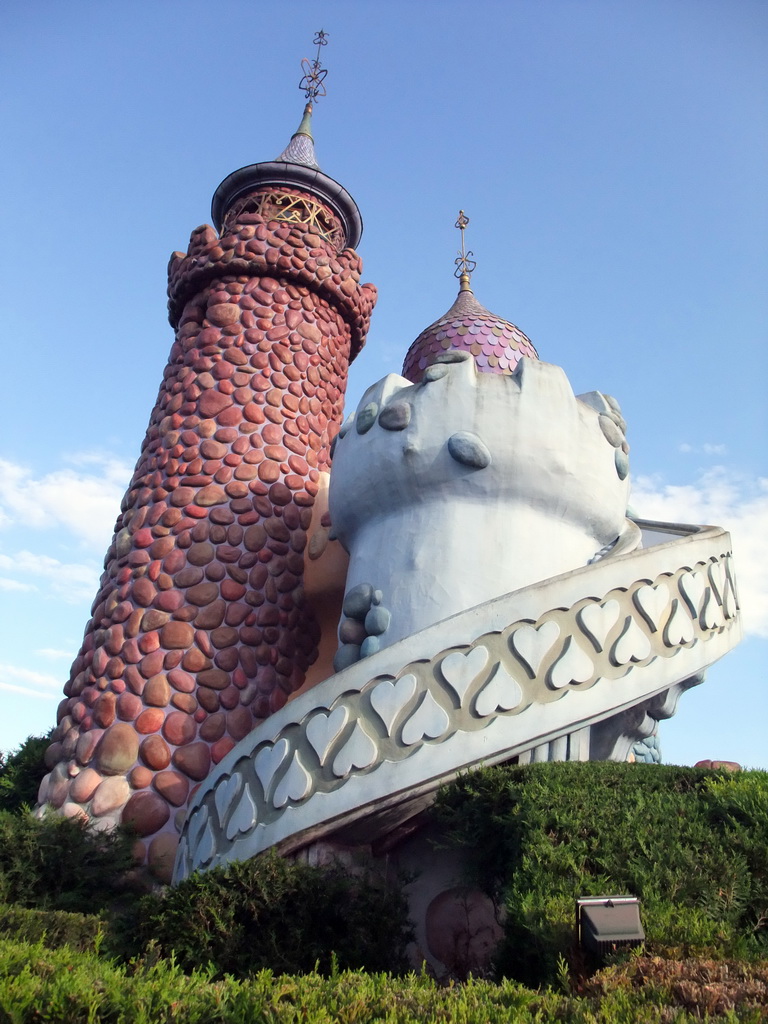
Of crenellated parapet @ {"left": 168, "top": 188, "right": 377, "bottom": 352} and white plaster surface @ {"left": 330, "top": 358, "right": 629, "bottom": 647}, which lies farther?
crenellated parapet @ {"left": 168, "top": 188, "right": 377, "bottom": 352}

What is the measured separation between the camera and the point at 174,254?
9680mm

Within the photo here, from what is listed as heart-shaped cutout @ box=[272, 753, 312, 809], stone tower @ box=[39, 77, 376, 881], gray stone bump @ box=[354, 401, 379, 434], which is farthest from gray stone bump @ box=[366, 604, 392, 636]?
stone tower @ box=[39, 77, 376, 881]

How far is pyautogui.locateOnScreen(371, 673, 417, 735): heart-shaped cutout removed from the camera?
5.14 metres

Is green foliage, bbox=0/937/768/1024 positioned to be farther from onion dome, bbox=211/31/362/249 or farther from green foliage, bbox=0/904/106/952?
onion dome, bbox=211/31/362/249

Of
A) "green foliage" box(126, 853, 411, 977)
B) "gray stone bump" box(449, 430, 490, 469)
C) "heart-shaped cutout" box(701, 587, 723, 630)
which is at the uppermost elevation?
"gray stone bump" box(449, 430, 490, 469)

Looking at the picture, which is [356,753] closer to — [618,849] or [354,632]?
[354,632]

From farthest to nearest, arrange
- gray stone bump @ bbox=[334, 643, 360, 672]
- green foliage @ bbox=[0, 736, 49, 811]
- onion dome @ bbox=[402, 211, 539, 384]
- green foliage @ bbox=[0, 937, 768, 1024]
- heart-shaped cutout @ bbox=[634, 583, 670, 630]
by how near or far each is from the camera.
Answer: onion dome @ bbox=[402, 211, 539, 384]
green foliage @ bbox=[0, 736, 49, 811]
gray stone bump @ bbox=[334, 643, 360, 672]
heart-shaped cutout @ bbox=[634, 583, 670, 630]
green foliage @ bbox=[0, 937, 768, 1024]

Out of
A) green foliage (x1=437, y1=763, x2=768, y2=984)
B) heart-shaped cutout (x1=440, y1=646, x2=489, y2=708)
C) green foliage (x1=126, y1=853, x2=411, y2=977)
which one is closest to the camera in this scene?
green foliage (x1=437, y1=763, x2=768, y2=984)

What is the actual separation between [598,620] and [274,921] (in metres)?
2.64

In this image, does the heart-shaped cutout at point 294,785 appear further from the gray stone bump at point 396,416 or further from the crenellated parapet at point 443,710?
the gray stone bump at point 396,416

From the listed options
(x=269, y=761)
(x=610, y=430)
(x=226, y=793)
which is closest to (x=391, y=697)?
(x=269, y=761)

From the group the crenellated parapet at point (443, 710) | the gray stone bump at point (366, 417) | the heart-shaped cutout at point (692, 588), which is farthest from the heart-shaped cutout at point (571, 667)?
the gray stone bump at point (366, 417)

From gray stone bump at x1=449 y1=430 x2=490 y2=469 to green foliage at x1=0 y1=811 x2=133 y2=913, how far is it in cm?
365

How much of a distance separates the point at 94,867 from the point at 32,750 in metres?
2.61
